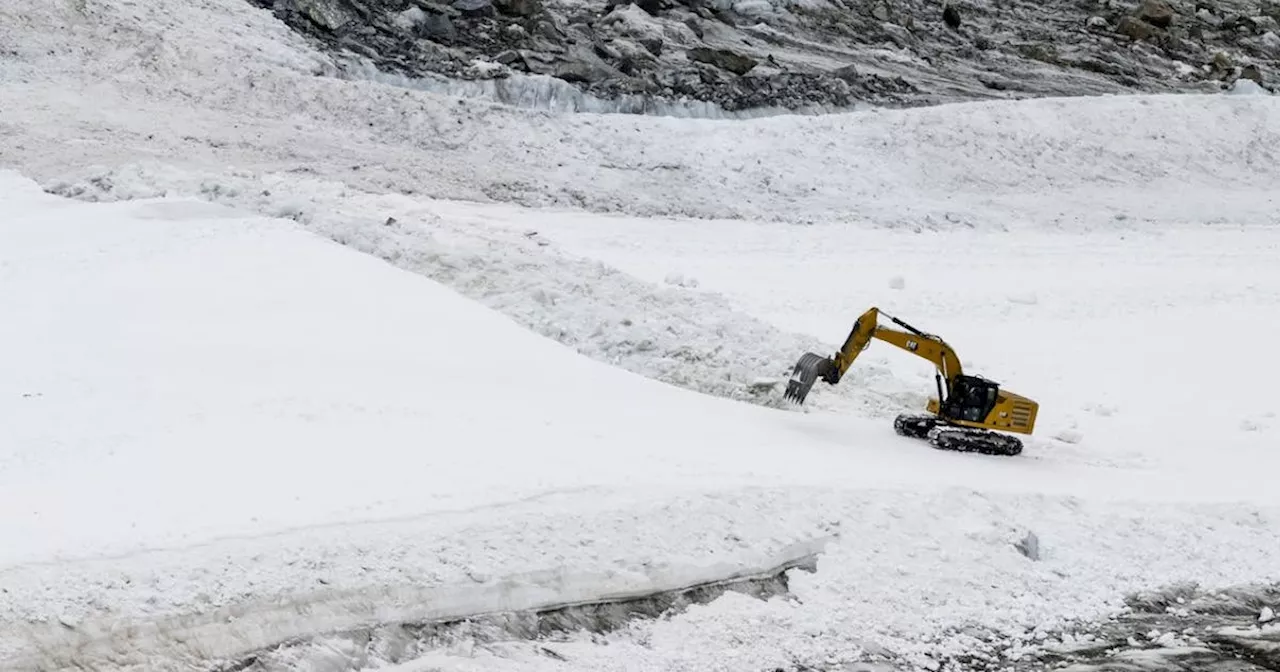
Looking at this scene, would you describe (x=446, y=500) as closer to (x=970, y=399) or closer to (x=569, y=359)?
(x=569, y=359)

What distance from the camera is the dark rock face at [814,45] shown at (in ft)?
88.0

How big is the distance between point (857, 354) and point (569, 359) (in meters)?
2.88

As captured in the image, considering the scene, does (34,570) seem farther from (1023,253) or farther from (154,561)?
(1023,253)

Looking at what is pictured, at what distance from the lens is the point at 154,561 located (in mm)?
8078

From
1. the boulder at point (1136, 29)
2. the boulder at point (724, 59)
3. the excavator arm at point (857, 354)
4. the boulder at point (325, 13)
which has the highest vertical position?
the boulder at point (1136, 29)

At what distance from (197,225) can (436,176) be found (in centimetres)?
647

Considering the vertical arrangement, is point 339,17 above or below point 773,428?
above

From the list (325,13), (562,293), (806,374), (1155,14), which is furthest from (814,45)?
(806,374)

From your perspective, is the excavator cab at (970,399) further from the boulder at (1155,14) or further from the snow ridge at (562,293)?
the boulder at (1155,14)

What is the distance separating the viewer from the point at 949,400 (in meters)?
13.3

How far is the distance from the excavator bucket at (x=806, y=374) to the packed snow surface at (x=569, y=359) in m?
0.33

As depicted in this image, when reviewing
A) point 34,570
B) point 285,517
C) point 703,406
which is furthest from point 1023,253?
point 34,570

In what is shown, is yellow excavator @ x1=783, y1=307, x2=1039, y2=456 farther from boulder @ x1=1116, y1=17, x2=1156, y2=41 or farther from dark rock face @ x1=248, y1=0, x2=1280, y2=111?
boulder @ x1=1116, y1=17, x2=1156, y2=41

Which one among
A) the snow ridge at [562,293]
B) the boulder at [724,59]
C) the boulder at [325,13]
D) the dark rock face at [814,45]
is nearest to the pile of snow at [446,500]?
the snow ridge at [562,293]
